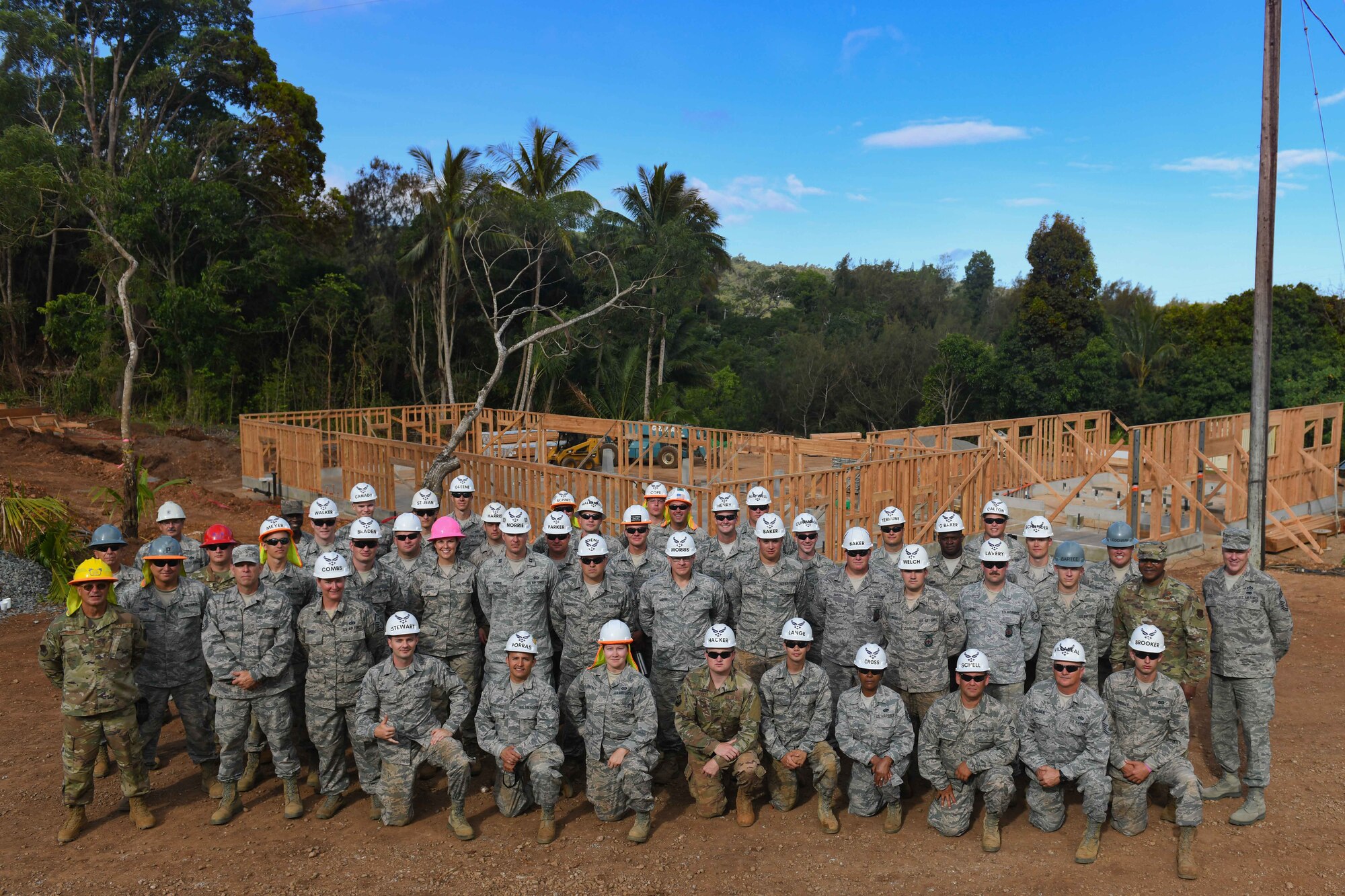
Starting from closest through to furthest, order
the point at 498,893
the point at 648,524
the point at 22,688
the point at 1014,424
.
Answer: the point at 498,893, the point at 648,524, the point at 22,688, the point at 1014,424

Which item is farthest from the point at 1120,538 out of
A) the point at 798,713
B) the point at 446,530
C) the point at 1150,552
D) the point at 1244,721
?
the point at 446,530

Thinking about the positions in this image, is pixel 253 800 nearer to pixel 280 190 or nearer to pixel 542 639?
pixel 542 639

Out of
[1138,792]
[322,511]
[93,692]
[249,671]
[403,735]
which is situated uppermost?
[322,511]

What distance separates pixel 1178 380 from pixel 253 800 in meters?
29.0

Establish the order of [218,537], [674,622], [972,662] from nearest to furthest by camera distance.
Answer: [972,662] < [674,622] < [218,537]

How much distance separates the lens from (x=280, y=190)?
27844mm

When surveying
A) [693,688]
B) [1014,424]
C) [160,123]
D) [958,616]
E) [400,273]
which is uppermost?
[160,123]

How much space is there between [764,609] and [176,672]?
3.85 m

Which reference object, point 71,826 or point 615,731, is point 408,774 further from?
point 71,826

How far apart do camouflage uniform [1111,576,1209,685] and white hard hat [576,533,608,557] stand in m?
3.31

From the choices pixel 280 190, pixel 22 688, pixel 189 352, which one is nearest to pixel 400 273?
pixel 280 190

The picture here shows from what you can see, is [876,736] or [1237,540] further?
[1237,540]

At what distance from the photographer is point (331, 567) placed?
6.02 metres

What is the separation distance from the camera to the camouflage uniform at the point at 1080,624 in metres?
6.16
